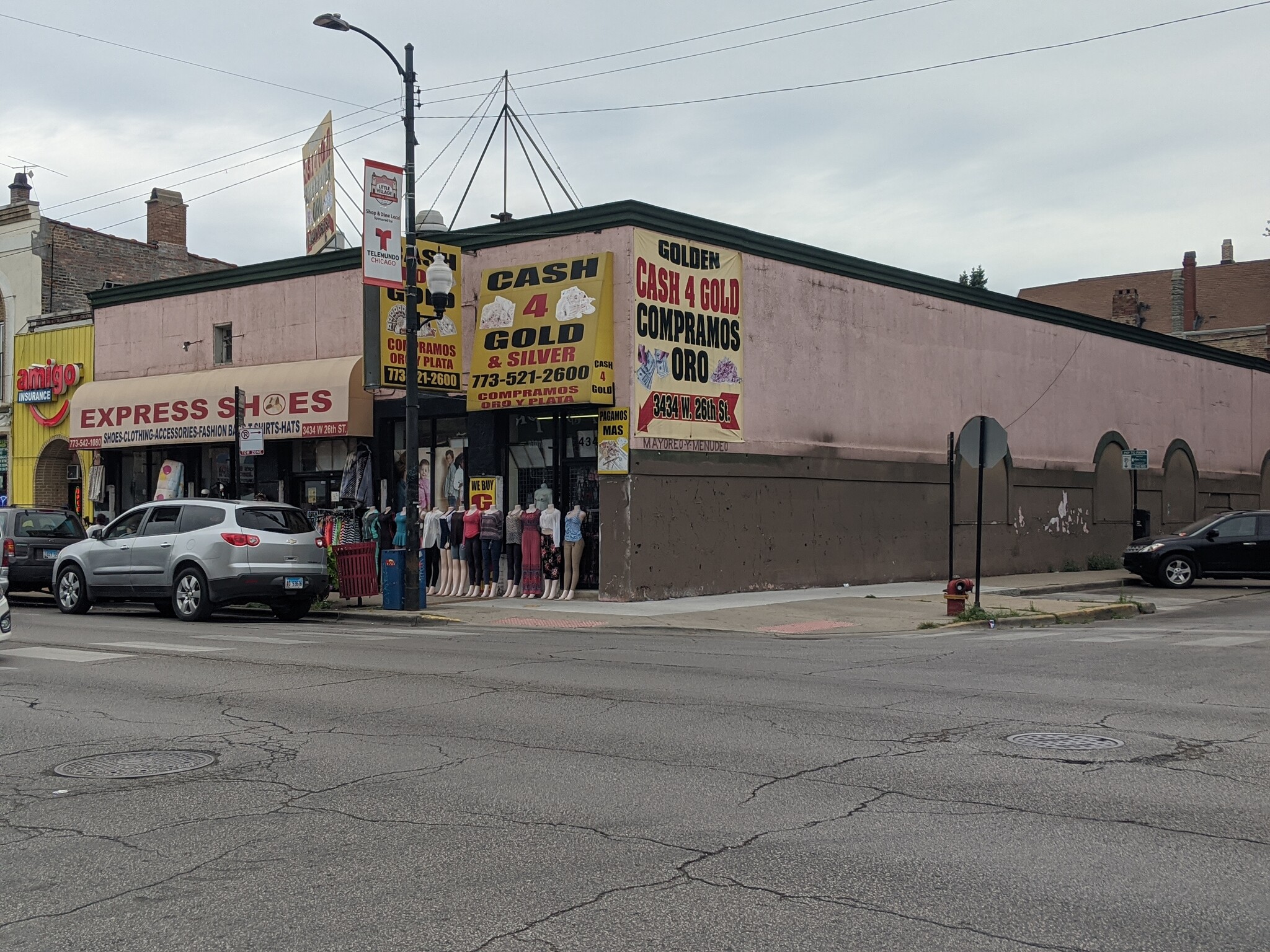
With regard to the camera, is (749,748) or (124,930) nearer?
(124,930)

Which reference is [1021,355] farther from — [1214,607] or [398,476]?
[398,476]

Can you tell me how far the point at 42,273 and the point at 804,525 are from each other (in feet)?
74.1

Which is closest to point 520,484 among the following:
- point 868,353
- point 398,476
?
point 398,476

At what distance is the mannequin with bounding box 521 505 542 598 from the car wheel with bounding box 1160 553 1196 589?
1245cm

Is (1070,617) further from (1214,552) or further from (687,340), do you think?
(687,340)

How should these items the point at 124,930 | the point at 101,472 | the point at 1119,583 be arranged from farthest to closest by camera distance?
the point at 101,472 < the point at 1119,583 < the point at 124,930

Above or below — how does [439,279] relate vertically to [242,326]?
below

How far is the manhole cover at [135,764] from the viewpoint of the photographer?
→ 757cm

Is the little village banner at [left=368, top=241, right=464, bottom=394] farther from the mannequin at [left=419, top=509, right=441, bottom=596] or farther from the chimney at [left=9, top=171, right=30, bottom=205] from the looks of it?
the chimney at [left=9, top=171, right=30, bottom=205]

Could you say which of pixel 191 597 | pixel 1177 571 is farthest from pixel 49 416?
pixel 1177 571

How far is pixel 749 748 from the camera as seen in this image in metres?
8.16

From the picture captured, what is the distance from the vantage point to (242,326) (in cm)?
2780

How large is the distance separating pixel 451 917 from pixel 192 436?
2381cm

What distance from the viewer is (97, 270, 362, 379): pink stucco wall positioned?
25812mm
